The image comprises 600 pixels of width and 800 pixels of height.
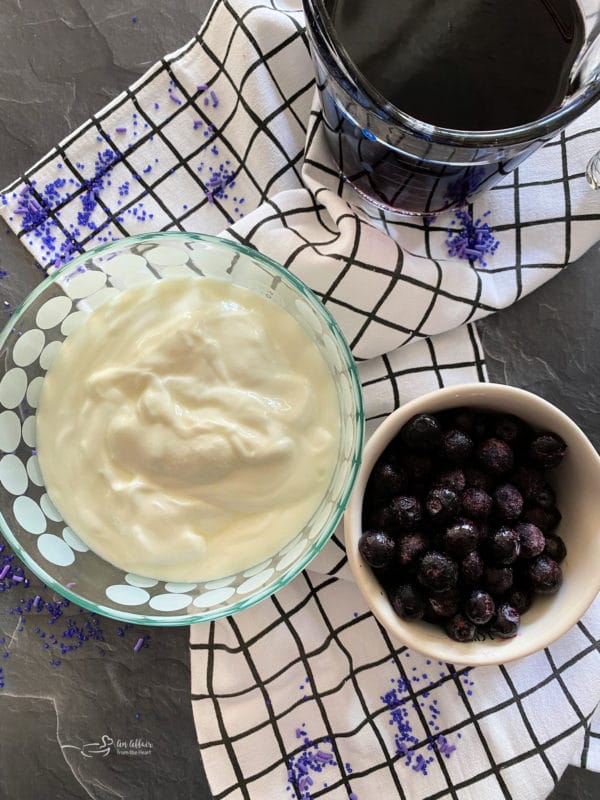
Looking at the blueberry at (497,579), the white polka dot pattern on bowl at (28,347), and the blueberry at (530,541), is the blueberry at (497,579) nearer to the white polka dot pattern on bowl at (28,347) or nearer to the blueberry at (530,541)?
the blueberry at (530,541)

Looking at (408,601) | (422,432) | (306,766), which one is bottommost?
(306,766)

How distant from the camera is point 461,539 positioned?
0.94m

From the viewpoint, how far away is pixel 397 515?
97 cm

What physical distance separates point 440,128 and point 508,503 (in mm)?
483

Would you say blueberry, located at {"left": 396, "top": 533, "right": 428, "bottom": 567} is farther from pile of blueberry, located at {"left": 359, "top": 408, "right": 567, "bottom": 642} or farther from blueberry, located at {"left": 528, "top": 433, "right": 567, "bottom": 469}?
blueberry, located at {"left": 528, "top": 433, "right": 567, "bottom": 469}

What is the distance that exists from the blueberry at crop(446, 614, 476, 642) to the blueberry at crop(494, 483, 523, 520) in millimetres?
144

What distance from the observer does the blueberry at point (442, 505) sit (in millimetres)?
961

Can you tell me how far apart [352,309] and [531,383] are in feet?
1.04

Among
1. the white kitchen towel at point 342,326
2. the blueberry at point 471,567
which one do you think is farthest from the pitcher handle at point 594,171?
the blueberry at point 471,567

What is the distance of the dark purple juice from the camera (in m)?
0.84

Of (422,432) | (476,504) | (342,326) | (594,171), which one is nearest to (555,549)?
(476,504)

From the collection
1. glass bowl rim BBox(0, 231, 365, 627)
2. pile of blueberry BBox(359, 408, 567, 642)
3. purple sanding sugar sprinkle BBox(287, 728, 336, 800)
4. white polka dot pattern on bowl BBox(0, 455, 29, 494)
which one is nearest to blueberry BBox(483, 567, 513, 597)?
pile of blueberry BBox(359, 408, 567, 642)

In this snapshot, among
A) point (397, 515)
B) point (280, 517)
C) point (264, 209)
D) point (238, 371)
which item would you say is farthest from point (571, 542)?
point (264, 209)

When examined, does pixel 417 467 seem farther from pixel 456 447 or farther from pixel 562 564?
pixel 562 564
